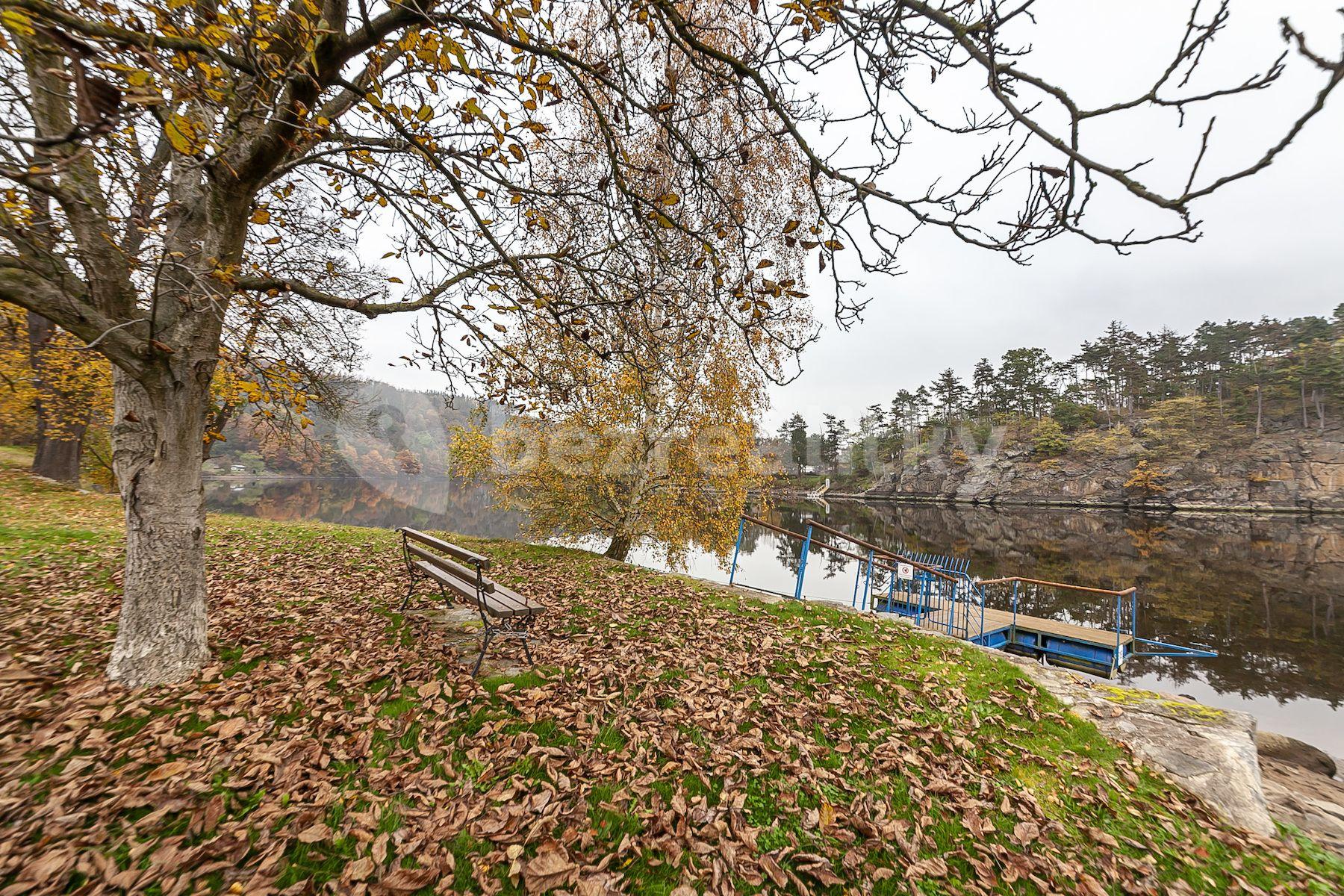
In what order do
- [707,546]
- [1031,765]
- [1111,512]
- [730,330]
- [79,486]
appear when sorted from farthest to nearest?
[1111,512] → [79,486] → [707,546] → [730,330] → [1031,765]

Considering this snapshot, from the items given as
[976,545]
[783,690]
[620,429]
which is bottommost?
[976,545]

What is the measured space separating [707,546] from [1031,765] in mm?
8341

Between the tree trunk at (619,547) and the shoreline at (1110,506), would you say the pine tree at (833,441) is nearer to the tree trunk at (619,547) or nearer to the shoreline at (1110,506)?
the shoreline at (1110,506)

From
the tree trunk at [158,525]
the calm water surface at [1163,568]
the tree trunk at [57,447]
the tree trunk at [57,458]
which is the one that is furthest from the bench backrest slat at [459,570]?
the tree trunk at [57,458]

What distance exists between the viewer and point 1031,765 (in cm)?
398

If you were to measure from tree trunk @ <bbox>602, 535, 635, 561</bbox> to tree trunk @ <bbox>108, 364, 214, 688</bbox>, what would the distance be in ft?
26.9

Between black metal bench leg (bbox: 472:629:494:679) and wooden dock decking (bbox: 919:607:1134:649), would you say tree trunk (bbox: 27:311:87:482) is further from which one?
wooden dock decking (bbox: 919:607:1134:649)

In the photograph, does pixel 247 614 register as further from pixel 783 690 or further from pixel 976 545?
pixel 976 545

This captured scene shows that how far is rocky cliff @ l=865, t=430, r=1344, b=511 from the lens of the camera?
47312mm

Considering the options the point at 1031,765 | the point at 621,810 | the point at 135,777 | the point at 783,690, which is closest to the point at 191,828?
the point at 135,777

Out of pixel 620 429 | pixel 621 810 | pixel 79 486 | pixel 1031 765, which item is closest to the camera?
pixel 621 810

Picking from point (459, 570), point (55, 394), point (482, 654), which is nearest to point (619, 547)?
point (459, 570)

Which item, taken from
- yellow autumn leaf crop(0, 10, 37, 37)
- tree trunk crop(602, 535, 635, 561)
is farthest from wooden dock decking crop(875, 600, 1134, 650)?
yellow autumn leaf crop(0, 10, 37, 37)

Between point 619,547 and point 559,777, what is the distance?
847 cm
